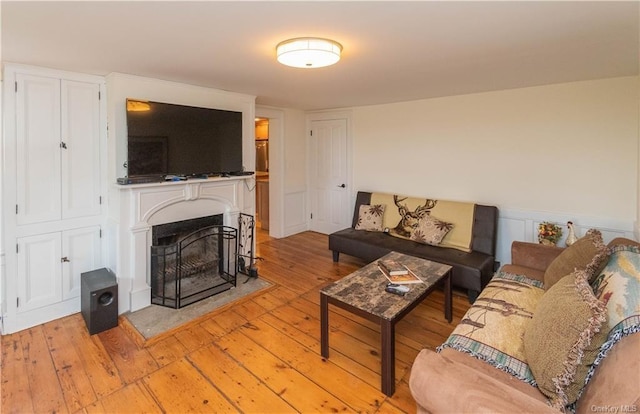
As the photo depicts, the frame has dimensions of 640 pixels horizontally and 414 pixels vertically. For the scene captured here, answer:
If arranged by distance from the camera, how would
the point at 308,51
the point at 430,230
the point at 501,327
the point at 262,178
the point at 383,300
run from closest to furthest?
1. the point at 501,327
2. the point at 308,51
3. the point at 383,300
4. the point at 430,230
5. the point at 262,178

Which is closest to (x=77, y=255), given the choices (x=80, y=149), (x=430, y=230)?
(x=80, y=149)

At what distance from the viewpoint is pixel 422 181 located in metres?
4.35

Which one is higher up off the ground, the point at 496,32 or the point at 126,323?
the point at 496,32

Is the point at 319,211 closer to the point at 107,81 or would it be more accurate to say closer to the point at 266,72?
the point at 266,72

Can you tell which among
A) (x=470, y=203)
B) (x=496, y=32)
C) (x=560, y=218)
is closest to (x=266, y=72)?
(x=496, y=32)

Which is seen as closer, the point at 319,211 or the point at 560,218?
the point at 560,218

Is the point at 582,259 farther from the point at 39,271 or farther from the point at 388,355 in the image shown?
the point at 39,271

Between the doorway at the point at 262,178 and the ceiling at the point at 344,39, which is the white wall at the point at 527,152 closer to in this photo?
the ceiling at the point at 344,39

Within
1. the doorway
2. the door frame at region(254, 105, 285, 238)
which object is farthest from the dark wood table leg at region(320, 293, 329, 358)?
the doorway

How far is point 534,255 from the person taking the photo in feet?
9.09

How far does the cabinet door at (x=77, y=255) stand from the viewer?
2.88m

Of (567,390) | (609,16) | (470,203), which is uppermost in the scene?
(609,16)

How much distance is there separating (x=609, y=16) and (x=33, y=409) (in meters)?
3.76

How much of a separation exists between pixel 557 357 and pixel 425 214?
275 centimetres
